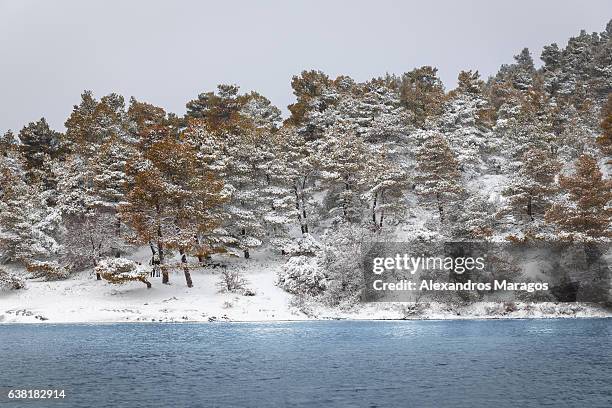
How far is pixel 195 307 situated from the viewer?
3744 cm

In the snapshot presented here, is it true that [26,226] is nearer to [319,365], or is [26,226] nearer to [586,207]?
[319,365]

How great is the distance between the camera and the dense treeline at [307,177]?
132 feet

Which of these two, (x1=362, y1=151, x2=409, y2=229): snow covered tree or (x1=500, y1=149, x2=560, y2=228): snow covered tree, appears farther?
(x1=362, y1=151, x2=409, y2=229): snow covered tree

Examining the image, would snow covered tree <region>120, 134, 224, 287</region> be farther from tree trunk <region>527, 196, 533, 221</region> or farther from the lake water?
tree trunk <region>527, 196, 533, 221</region>

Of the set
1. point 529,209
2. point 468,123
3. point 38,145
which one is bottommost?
point 529,209

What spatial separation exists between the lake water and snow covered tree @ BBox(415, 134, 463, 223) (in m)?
18.0

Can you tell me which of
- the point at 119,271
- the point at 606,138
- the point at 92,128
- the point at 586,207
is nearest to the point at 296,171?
the point at 119,271

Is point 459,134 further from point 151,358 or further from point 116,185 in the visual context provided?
point 151,358

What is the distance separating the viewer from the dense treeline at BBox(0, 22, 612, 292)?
1587 inches

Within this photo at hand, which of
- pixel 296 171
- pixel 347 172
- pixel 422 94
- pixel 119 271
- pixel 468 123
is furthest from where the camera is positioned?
pixel 422 94

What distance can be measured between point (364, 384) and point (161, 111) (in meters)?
58.2

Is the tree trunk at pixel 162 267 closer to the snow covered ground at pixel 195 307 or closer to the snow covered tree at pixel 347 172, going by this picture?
the snow covered ground at pixel 195 307

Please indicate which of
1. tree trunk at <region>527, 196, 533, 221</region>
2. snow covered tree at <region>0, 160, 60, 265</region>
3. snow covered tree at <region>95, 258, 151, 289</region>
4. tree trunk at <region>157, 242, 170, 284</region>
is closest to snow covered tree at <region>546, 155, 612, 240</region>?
tree trunk at <region>527, 196, 533, 221</region>

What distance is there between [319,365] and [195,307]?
1934 centimetres
